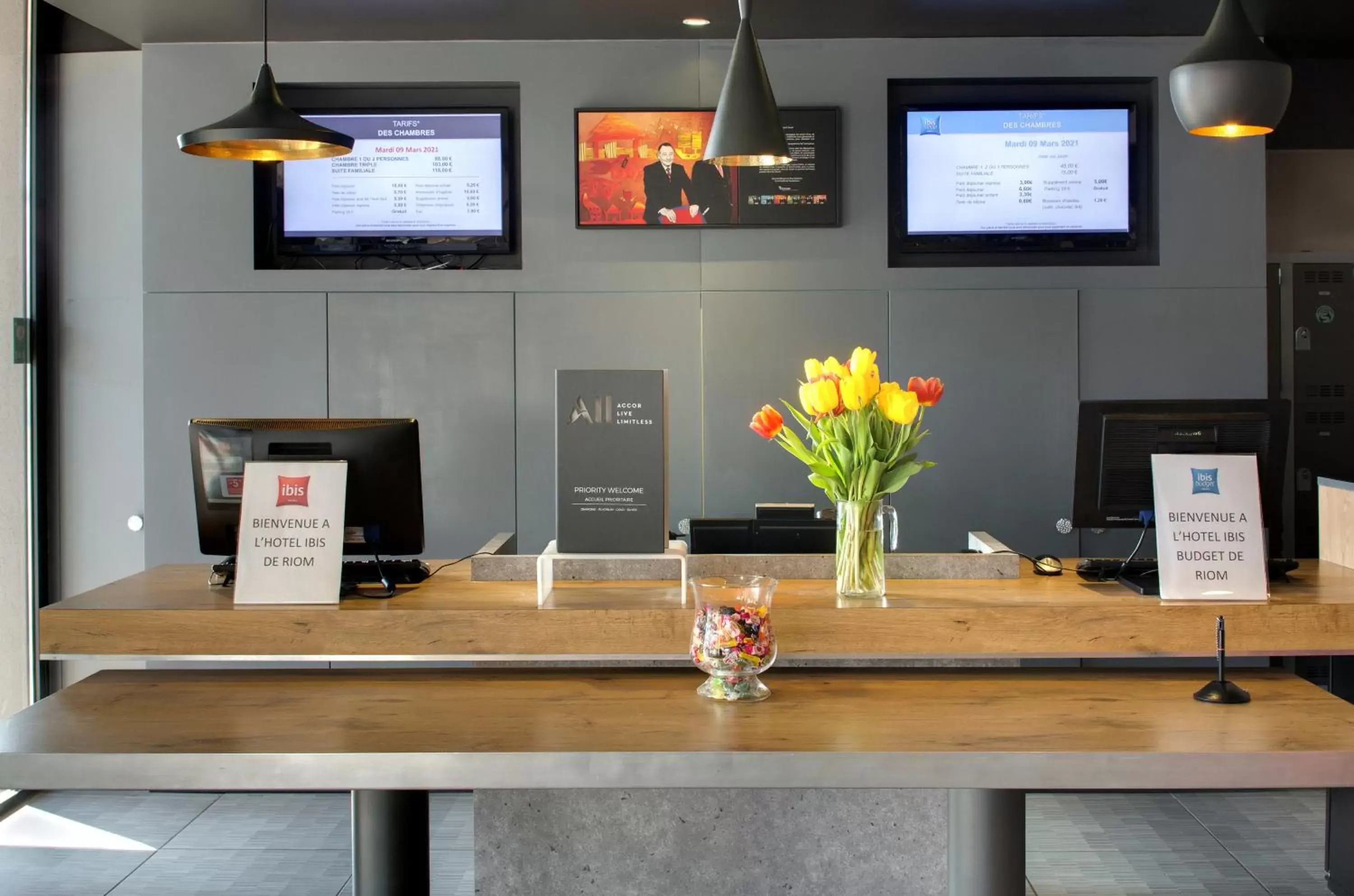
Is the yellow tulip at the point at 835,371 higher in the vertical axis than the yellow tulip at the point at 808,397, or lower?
higher

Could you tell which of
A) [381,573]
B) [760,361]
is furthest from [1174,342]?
[381,573]

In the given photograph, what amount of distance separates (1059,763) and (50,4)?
4.37 metres

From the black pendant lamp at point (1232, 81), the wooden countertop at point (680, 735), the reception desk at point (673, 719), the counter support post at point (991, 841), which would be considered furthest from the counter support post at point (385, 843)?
the black pendant lamp at point (1232, 81)

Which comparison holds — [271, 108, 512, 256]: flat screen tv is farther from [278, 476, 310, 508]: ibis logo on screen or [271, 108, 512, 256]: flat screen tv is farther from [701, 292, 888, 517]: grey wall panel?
→ [278, 476, 310, 508]: ibis logo on screen

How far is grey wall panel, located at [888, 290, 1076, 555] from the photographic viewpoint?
4.45m

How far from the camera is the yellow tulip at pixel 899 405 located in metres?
2.37

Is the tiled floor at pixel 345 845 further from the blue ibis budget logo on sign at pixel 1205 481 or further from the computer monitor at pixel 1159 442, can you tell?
the blue ibis budget logo on sign at pixel 1205 481

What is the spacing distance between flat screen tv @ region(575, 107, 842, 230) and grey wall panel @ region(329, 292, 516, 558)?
549mm

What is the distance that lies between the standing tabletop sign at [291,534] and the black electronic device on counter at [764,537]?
0.92 meters

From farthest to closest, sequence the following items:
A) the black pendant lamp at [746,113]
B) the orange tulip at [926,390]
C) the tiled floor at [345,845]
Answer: the tiled floor at [345,845] < the black pendant lamp at [746,113] < the orange tulip at [926,390]

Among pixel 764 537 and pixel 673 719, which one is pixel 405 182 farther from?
pixel 673 719

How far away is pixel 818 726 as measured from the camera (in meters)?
1.94

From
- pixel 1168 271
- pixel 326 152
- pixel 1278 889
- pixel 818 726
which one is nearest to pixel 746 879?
pixel 818 726

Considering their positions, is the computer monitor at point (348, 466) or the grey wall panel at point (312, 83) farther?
the grey wall panel at point (312, 83)
